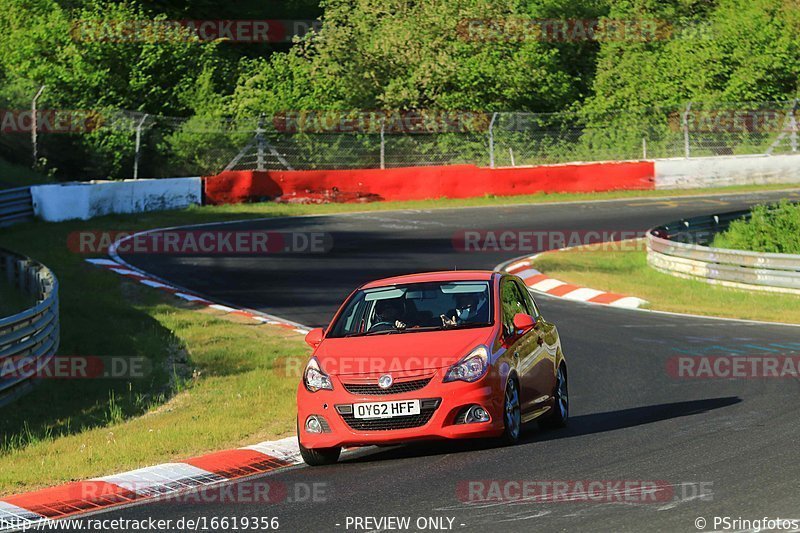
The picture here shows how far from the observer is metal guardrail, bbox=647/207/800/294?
21147 mm

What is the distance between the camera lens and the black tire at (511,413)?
9.55m

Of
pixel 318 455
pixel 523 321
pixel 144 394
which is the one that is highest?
pixel 523 321

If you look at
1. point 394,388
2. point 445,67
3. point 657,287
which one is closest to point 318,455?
point 394,388

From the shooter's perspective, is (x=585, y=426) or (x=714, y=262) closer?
(x=585, y=426)

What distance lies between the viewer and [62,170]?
37.8 m

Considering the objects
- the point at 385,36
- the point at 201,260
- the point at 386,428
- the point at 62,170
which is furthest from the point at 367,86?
the point at 386,428

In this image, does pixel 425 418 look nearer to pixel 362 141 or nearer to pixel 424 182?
pixel 424 182

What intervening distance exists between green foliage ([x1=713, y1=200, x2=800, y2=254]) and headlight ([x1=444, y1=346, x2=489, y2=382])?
1628 cm

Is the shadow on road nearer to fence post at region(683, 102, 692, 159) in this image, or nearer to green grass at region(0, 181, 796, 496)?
green grass at region(0, 181, 796, 496)

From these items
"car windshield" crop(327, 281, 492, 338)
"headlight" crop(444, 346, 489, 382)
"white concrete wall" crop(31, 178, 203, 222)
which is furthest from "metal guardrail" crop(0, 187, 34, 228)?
"headlight" crop(444, 346, 489, 382)

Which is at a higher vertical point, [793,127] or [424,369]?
[793,127]

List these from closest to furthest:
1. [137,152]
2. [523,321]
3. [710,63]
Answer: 1. [523,321]
2. [137,152]
3. [710,63]

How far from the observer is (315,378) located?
381 inches

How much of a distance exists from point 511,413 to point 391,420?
1022 mm
